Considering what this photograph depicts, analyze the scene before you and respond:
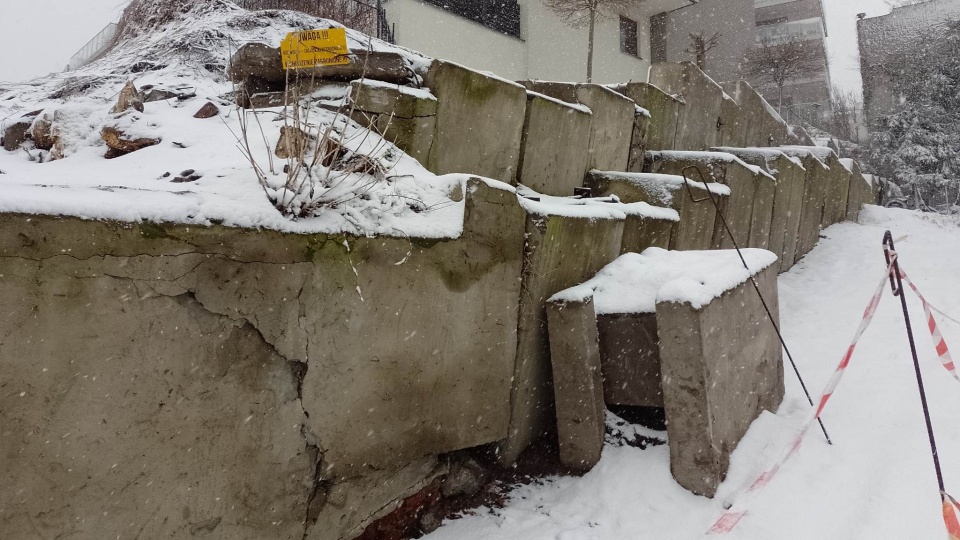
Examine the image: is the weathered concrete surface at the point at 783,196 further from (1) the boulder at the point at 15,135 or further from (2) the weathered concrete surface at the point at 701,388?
(1) the boulder at the point at 15,135

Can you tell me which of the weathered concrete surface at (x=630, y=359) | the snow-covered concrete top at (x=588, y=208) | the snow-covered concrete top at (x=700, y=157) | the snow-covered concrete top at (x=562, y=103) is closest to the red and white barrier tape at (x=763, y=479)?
the weathered concrete surface at (x=630, y=359)

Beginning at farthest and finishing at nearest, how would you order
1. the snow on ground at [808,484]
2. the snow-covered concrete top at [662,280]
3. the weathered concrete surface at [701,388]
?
the snow-covered concrete top at [662,280]
the weathered concrete surface at [701,388]
the snow on ground at [808,484]

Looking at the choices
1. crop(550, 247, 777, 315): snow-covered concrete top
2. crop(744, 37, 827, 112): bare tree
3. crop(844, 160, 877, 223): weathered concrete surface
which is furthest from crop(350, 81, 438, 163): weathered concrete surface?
crop(744, 37, 827, 112): bare tree

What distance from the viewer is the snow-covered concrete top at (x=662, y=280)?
299cm

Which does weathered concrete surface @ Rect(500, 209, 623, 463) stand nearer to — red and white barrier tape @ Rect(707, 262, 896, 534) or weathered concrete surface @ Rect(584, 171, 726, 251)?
red and white barrier tape @ Rect(707, 262, 896, 534)

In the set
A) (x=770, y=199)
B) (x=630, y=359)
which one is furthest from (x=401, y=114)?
(x=770, y=199)

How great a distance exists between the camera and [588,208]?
375cm

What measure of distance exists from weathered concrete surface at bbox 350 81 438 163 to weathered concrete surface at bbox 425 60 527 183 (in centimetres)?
7

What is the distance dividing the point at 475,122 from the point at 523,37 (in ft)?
34.7

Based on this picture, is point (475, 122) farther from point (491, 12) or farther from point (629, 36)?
point (629, 36)

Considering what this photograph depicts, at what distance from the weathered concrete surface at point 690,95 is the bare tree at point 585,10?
5.79 m

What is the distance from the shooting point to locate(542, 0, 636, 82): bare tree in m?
12.5

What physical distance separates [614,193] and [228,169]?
3189 millimetres

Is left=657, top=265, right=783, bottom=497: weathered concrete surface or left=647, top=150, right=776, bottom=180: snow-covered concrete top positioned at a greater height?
left=647, top=150, right=776, bottom=180: snow-covered concrete top
